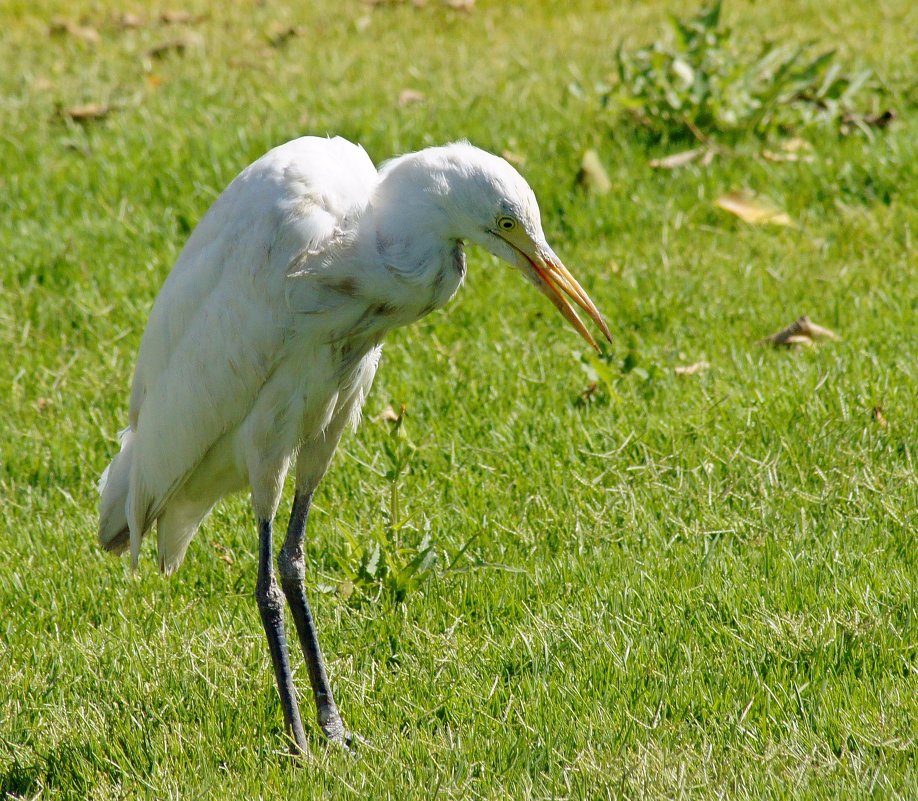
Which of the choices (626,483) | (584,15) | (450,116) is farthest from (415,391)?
(584,15)

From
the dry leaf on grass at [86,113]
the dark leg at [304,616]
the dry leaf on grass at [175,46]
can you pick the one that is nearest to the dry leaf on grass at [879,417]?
the dark leg at [304,616]

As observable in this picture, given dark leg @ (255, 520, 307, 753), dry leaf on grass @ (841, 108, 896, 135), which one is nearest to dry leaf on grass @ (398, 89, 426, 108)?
dry leaf on grass @ (841, 108, 896, 135)

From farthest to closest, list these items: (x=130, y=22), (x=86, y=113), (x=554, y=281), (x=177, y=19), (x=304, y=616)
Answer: (x=177, y=19) < (x=130, y=22) < (x=86, y=113) < (x=304, y=616) < (x=554, y=281)

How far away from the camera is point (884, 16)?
291 inches

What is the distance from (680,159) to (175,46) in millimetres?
3558

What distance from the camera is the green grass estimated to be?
2.99m

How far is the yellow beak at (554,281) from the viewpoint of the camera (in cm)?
295

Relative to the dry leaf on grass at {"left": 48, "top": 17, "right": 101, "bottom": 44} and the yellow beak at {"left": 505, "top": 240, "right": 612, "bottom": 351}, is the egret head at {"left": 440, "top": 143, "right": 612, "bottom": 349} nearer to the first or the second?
the yellow beak at {"left": 505, "top": 240, "right": 612, "bottom": 351}

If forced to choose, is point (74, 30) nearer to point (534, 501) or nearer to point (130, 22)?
point (130, 22)

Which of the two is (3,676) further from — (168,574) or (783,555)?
(783,555)

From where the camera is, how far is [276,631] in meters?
3.31

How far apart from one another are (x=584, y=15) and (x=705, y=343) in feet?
13.2

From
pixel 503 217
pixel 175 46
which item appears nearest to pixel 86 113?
pixel 175 46

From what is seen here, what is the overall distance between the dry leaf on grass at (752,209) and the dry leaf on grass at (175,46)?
12.5ft
